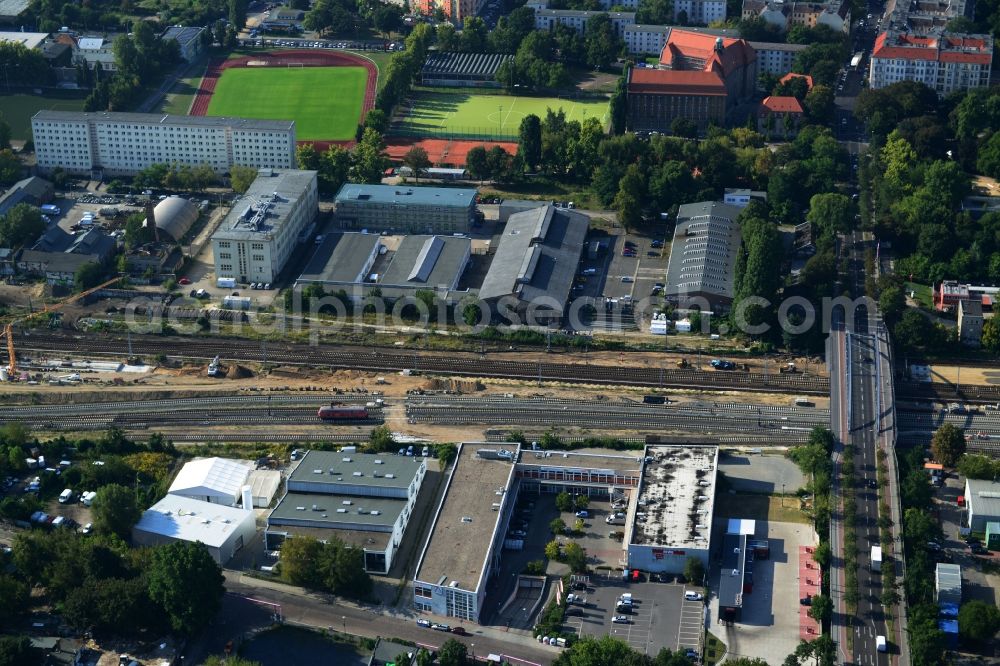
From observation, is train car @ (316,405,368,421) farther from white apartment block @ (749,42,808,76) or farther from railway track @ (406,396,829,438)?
white apartment block @ (749,42,808,76)

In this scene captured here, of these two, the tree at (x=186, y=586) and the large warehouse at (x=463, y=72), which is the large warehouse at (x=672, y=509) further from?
the large warehouse at (x=463, y=72)

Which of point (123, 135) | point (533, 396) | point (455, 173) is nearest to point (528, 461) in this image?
point (533, 396)

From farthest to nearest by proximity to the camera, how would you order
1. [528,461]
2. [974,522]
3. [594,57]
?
[594,57], [528,461], [974,522]

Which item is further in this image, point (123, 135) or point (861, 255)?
point (123, 135)

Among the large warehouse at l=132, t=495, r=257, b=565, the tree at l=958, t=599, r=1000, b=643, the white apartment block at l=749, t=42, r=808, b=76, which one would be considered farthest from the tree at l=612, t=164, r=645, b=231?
the tree at l=958, t=599, r=1000, b=643

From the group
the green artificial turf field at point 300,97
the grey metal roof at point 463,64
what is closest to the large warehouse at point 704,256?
the green artificial turf field at point 300,97

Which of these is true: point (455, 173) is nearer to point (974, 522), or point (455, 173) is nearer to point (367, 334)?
A: point (367, 334)
